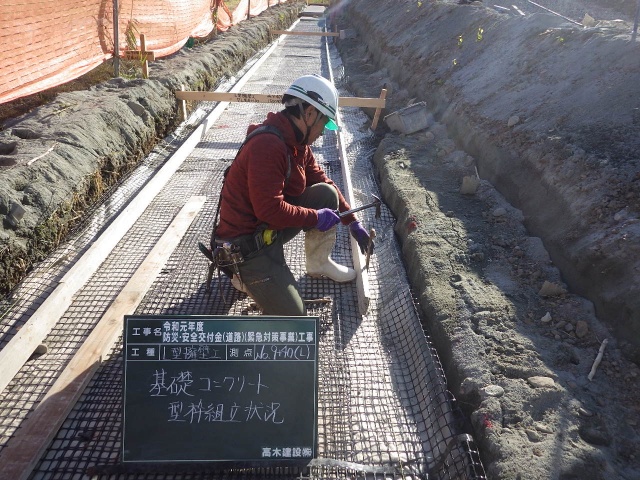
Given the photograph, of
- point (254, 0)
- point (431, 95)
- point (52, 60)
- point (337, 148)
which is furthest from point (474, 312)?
point (254, 0)

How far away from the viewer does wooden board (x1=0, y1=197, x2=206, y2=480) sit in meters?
2.33

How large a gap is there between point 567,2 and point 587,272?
12.3 meters

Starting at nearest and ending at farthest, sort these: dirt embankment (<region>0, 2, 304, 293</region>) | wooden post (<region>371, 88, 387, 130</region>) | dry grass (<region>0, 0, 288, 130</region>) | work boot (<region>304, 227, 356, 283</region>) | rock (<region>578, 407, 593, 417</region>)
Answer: rock (<region>578, 407, 593, 417</region>), work boot (<region>304, 227, 356, 283</region>), dirt embankment (<region>0, 2, 304, 293</region>), dry grass (<region>0, 0, 288, 130</region>), wooden post (<region>371, 88, 387, 130</region>)

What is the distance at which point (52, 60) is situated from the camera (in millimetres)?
5578

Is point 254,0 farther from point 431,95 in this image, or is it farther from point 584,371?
point 584,371

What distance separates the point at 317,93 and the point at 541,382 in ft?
6.44

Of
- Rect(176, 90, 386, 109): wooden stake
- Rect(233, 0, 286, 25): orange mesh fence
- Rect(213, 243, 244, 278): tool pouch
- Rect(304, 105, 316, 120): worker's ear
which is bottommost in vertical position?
Rect(213, 243, 244, 278): tool pouch

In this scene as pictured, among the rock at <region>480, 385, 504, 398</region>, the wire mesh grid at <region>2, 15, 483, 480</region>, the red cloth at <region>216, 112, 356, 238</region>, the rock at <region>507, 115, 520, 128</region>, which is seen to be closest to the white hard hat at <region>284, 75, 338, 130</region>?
the red cloth at <region>216, 112, 356, 238</region>

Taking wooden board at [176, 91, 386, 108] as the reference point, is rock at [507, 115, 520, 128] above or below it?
above

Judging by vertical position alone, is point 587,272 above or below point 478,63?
below

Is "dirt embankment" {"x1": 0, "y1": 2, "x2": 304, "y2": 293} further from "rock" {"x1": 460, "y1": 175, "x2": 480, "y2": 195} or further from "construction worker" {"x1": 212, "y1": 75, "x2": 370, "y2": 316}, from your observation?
"rock" {"x1": 460, "y1": 175, "x2": 480, "y2": 195}

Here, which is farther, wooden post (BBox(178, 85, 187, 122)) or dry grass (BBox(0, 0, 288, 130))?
wooden post (BBox(178, 85, 187, 122))

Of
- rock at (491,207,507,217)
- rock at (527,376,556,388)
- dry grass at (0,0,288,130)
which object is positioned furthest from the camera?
dry grass at (0,0,288,130)

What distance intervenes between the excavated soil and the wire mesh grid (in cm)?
18
